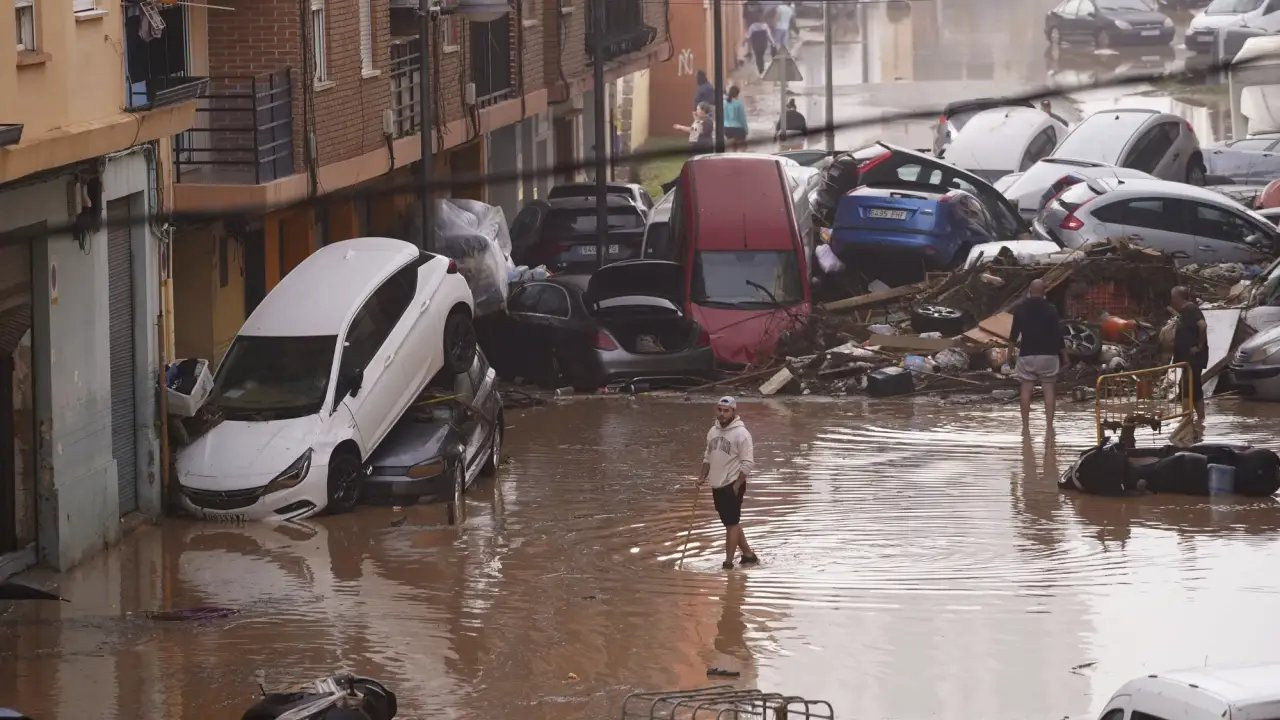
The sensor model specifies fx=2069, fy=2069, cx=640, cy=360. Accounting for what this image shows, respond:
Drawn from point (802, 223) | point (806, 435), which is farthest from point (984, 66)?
point (806, 435)

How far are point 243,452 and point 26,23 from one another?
4313mm

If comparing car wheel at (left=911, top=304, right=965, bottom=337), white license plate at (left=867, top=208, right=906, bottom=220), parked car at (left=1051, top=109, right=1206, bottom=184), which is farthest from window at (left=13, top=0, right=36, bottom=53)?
parked car at (left=1051, top=109, right=1206, bottom=184)

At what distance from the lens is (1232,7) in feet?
154

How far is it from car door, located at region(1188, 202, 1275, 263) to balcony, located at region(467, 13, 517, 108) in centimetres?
1098

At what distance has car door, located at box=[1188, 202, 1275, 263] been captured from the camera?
2931cm

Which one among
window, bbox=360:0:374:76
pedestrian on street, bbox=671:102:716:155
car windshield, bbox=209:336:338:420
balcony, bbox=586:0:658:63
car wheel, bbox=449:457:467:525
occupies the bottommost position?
car wheel, bbox=449:457:467:525

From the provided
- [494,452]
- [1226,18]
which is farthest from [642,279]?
[1226,18]

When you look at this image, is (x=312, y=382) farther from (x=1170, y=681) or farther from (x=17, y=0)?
(x=1170, y=681)

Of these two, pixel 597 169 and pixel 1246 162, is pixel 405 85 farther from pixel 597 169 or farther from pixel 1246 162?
pixel 1246 162

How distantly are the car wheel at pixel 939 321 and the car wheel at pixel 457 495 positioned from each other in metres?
8.80

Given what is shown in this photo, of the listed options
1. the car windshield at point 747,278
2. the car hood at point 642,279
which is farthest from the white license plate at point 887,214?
the car hood at point 642,279

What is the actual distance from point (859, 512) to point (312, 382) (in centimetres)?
498

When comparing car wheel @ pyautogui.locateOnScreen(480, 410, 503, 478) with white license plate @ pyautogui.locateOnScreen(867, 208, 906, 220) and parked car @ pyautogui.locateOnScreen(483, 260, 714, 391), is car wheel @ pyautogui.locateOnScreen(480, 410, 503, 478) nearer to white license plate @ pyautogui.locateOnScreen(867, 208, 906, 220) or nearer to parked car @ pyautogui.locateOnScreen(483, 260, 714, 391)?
parked car @ pyautogui.locateOnScreen(483, 260, 714, 391)

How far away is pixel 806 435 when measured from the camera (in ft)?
71.1
